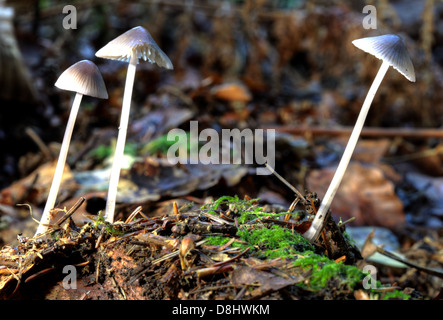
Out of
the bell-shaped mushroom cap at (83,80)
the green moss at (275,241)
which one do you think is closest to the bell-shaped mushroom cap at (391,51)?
the green moss at (275,241)

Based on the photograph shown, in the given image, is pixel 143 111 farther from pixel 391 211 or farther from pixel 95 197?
pixel 391 211

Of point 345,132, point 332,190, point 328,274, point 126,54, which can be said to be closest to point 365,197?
point 345,132

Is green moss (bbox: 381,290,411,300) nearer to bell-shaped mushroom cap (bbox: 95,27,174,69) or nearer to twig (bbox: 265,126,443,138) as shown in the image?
bell-shaped mushroom cap (bbox: 95,27,174,69)

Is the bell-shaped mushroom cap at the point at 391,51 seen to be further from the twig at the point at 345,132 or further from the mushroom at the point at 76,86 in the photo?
the twig at the point at 345,132

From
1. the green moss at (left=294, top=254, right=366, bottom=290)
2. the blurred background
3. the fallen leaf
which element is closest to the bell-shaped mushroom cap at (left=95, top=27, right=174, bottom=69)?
the blurred background

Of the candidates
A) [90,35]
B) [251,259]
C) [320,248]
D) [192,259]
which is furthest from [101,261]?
[90,35]
